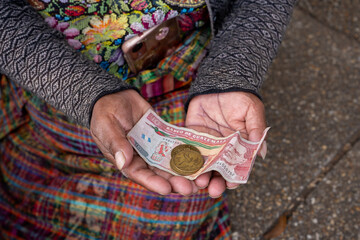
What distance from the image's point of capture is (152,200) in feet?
5.53

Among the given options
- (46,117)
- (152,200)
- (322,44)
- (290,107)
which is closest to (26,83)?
(46,117)

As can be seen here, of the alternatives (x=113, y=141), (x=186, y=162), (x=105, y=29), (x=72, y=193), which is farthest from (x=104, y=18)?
(x=72, y=193)

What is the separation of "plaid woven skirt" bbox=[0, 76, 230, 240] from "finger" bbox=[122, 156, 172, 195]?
343mm

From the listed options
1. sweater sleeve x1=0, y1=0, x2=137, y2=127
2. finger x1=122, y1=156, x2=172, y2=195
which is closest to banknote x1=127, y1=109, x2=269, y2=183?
finger x1=122, y1=156, x2=172, y2=195

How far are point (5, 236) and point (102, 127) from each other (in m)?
0.91

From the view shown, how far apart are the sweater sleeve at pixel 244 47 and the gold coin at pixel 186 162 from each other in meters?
0.25

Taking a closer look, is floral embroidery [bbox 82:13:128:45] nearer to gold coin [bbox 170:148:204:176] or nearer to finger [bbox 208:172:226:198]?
gold coin [bbox 170:148:204:176]

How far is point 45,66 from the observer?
1461 mm

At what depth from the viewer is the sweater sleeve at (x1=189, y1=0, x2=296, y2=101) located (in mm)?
1574

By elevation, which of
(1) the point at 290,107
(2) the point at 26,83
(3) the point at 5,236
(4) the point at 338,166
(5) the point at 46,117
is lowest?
(4) the point at 338,166

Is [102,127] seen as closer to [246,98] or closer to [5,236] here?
[246,98]

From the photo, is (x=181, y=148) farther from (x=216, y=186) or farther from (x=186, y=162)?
(x=216, y=186)

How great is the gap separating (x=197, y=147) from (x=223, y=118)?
0.17 metres

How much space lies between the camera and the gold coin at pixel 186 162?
4.86ft
